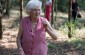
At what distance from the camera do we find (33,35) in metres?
4.02

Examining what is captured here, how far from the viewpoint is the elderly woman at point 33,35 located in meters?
4.01

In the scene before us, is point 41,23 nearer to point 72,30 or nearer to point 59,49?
point 59,49

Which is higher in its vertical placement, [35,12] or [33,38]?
[35,12]

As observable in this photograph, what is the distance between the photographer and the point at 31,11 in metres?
3.95

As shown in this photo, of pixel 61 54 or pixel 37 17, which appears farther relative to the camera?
pixel 61 54

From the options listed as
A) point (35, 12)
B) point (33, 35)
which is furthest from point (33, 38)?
point (35, 12)

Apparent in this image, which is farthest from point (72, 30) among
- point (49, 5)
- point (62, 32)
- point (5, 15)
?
point (5, 15)

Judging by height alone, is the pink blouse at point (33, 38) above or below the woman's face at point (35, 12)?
below

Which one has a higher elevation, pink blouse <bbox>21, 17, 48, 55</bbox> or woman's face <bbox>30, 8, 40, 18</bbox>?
woman's face <bbox>30, 8, 40, 18</bbox>

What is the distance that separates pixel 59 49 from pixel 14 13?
1334cm

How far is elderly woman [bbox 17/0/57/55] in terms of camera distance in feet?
13.1

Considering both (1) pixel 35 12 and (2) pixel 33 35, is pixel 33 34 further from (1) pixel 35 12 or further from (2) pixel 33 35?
(1) pixel 35 12

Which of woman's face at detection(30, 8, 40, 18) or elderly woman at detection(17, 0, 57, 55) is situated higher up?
woman's face at detection(30, 8, 40, 18)

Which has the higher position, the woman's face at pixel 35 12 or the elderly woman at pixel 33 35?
the woman's face at pixel 35 12
